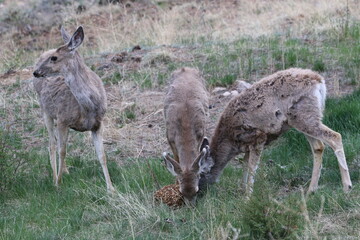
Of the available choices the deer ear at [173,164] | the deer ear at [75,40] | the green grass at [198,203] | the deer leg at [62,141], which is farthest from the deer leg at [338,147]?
the deer leg at [62,141]

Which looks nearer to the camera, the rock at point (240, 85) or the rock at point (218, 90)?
the rock at point (240, 85)

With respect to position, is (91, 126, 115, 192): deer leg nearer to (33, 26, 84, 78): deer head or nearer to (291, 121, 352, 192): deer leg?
(33, 26, 84, 78): deer head

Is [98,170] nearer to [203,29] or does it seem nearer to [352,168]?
[352,168]

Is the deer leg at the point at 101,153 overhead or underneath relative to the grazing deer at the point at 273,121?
underneath

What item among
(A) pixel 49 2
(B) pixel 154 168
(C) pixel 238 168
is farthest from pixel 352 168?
(A) pixel 49 2

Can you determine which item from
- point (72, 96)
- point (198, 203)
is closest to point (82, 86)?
point (72, 96)

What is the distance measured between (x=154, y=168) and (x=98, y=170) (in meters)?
0.94

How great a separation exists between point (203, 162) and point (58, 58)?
100 inches

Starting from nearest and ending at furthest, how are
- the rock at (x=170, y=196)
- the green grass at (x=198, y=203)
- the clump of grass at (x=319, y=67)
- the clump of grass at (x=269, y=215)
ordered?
1. the clump of grass at (x=269, y=215)
2. the green grass at (x=198, y=203)
3. the rock at (x=170, y=196)
4. the clump of grass at (x=319, y=67)

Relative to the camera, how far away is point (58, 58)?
9445mm

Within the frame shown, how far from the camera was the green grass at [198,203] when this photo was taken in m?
6.82

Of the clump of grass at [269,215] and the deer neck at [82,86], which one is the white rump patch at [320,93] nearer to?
the clump of grass at [269,215]

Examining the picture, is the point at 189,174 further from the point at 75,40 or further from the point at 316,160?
the point at 75,40

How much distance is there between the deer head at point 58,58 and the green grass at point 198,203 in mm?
1159
